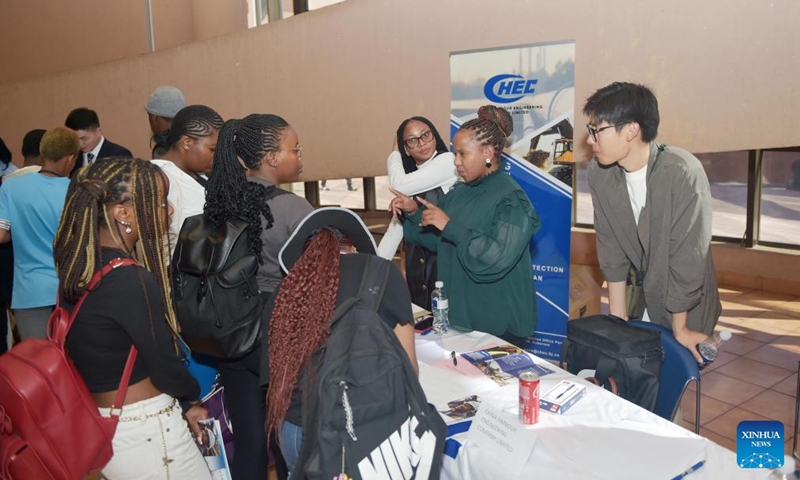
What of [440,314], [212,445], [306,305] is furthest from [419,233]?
[306,305]

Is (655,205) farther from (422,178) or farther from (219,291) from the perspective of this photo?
(219,291)

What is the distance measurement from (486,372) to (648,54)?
6.02ft

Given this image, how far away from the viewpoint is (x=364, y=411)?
1301 mm

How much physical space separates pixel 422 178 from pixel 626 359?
1344 millimetres

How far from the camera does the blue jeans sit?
58.8 inches

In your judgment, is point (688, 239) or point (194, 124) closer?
point (688, 239)

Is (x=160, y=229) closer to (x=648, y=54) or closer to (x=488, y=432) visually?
(x=488, y=432)

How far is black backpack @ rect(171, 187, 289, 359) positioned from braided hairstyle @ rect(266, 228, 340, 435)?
18.0 inches

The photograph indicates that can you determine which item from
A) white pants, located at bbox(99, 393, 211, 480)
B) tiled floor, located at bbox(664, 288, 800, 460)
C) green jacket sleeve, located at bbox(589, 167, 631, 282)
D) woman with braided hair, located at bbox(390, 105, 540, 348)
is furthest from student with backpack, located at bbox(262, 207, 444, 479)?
tiled floor, located at bbox(664, 288, 800, 460)

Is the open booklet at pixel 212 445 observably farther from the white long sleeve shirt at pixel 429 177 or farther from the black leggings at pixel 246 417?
the white long sleeve shirt at pixel 429 177

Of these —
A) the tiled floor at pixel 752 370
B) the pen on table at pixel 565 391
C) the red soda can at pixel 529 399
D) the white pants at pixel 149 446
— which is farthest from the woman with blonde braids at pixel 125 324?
the tiled floor at pixel 752 370

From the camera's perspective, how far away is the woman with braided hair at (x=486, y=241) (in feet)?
7.89

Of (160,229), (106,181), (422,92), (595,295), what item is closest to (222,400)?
(160,229)

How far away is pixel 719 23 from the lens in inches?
110
